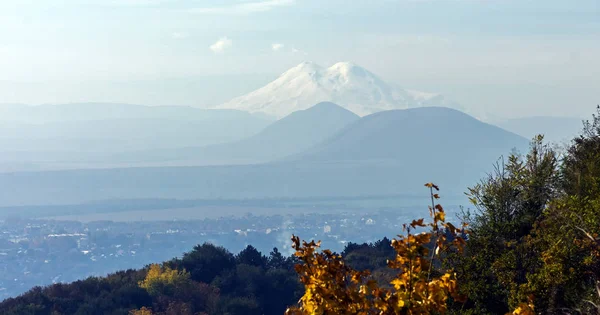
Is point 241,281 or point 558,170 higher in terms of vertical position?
point 558,170

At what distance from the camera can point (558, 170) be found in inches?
886

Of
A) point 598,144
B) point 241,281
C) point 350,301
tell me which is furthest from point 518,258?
point 241,281

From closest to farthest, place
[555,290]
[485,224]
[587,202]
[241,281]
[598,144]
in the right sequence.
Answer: [555,290] → [587,202] → [485,224] → [598,144] → [241,281]

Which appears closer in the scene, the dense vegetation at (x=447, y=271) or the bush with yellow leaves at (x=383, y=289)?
the bush with yellow leaves at (x=383, y=289)

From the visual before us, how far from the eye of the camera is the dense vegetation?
7.27 meters

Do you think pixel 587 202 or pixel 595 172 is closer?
pixel 587 202

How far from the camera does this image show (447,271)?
9.71 metres

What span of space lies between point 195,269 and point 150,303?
7507 millimetres

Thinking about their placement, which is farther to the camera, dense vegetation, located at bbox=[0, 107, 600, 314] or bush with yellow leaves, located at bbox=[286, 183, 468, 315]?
dense vegetation, located at bbox=[0, 107, 600, 314]

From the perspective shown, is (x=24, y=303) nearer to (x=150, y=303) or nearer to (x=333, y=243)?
(x=150, y=303)

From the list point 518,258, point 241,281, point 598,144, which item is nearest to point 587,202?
point 518,258

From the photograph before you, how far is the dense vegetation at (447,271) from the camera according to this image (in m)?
7.27

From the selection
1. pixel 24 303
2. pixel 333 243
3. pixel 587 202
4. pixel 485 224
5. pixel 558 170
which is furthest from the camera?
pixel 333 243

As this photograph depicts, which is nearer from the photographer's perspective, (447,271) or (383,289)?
(383,289)
